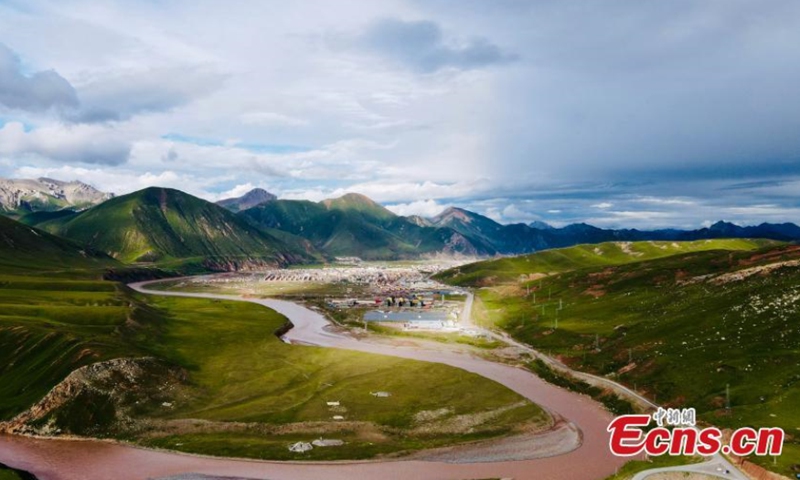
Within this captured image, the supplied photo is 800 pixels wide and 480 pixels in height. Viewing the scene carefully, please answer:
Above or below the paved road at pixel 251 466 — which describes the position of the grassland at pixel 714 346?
above

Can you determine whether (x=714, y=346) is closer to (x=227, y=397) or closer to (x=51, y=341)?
(x=227, y=397)

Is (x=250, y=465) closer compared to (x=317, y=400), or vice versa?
(x=250, y=465)

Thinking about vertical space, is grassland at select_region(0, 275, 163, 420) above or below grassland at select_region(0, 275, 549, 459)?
above

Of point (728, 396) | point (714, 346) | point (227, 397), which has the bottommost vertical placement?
point (227, 397)

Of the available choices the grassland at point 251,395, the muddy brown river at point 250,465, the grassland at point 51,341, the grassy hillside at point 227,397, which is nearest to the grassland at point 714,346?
the muddy brown river at point 250,465

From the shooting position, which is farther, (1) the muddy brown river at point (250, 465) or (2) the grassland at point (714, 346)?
(2) the grassland at point (714, 346)

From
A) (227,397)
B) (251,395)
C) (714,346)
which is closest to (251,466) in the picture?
(251,395)

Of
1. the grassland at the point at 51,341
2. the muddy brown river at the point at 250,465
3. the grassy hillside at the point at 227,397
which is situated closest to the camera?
the muddy brown river at the point at 250,465

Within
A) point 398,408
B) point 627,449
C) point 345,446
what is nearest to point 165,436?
point 345,446

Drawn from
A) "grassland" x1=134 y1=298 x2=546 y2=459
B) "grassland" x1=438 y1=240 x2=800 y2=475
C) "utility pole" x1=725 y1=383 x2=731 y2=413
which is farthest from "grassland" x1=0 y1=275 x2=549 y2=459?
"utility pole" x1=725 y1=383 x2=731 y2=413

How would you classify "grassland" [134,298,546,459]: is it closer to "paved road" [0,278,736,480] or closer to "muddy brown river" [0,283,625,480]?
"paved road" [0,278,736,480]

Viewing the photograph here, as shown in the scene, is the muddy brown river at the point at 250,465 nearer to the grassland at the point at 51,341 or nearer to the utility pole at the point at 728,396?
the grassland at the point at 51,341

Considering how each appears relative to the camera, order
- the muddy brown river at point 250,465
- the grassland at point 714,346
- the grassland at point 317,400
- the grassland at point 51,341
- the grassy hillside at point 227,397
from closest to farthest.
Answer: the muddy brown river at point 250,465, the grassland at point 714,346, the grassland at point 317,400, the grassy hillside at point 227,397, the grassland at point 51,341
